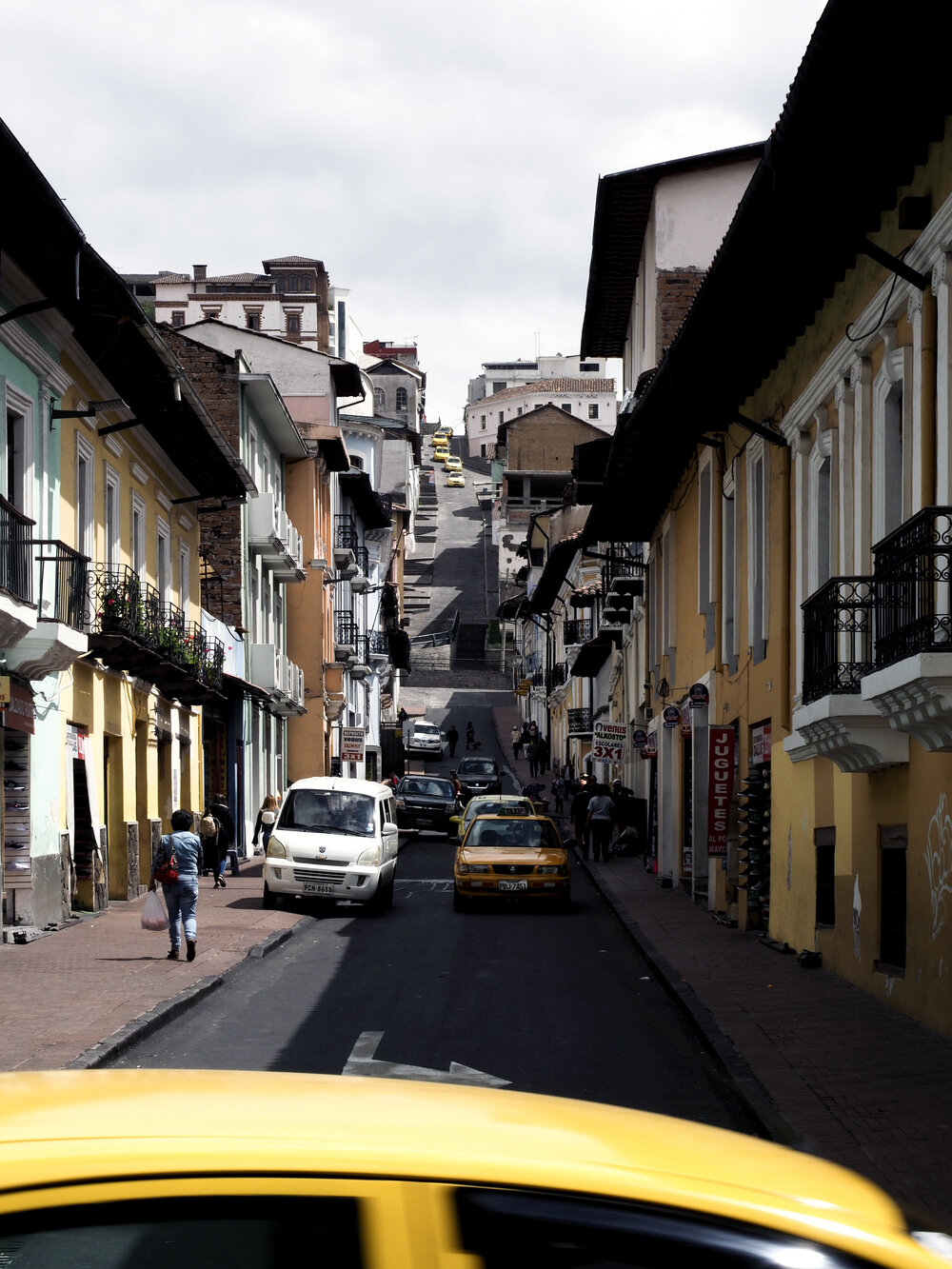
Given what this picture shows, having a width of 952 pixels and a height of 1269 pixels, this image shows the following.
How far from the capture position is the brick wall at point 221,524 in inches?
1471

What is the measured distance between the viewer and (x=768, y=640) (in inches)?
790

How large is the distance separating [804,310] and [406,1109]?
15.1 meters

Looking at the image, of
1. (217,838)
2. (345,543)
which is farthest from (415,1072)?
(345,543)

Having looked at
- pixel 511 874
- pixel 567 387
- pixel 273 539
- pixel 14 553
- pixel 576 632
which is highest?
pixel 567 387

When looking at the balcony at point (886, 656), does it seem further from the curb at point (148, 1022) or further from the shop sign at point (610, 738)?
the shop sign at point (610, 738)

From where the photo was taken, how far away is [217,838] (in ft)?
102

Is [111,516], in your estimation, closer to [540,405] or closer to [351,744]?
[351,744]

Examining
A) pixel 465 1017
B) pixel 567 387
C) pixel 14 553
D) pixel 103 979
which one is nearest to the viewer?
pixel 465 1017

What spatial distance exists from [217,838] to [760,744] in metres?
12.7

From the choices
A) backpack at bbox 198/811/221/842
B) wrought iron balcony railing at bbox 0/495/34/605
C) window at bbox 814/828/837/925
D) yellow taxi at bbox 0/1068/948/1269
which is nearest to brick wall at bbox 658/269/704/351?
backpack at bbox 198/811/221/842

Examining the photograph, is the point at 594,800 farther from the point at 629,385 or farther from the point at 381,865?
the point at 381,865

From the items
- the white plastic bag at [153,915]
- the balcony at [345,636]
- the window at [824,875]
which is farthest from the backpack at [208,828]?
the balcony at [345,636]

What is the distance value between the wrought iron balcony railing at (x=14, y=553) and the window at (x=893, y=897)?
8471 mm

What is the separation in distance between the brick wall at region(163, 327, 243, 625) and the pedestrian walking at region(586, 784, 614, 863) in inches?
336
